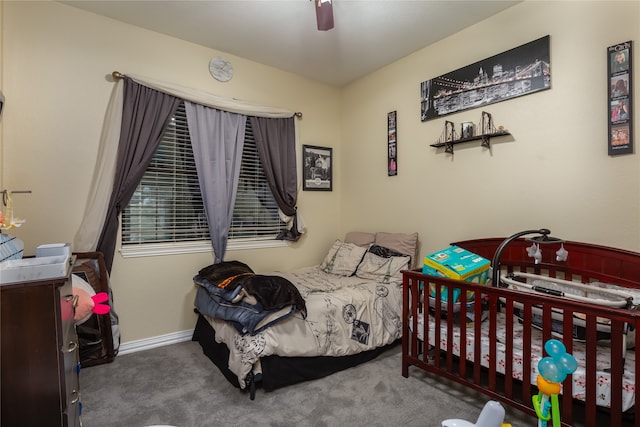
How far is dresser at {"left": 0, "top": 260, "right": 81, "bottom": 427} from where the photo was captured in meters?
1.00

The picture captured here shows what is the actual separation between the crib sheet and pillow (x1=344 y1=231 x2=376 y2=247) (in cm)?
128

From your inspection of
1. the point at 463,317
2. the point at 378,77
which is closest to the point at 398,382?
the point at 463,317

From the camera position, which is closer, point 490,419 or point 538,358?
point 490,419

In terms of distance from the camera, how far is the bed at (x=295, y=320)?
1.99 m

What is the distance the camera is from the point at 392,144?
3.32 metres

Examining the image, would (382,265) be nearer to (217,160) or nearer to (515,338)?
(515,338)

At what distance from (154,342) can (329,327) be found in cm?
162

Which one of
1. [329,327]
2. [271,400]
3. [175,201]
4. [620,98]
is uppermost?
[620,98]

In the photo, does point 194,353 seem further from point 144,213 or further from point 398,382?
point 398,382

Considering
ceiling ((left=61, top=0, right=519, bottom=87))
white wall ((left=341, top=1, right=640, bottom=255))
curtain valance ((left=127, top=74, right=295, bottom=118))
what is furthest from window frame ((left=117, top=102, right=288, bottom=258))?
ceiling ((left=61, top=0, right=519, bottom=87))

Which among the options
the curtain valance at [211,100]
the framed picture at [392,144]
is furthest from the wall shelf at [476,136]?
the curtain valance at [211,100]

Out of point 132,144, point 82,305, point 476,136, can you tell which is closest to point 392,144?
point 476,136

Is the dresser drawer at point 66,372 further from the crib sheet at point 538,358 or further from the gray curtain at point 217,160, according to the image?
the crib sheet at point 538,358

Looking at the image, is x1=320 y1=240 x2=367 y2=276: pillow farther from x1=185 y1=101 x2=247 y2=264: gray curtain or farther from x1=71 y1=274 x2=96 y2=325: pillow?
x1=71 y1=274 x2=96 y2=325: pillow
